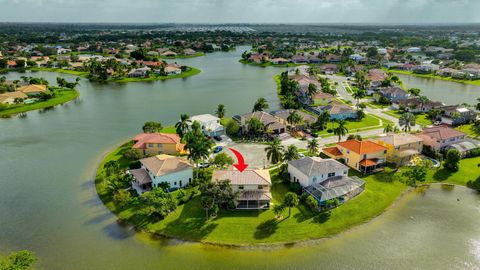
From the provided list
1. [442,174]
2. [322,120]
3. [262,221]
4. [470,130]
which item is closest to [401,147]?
[442,174]

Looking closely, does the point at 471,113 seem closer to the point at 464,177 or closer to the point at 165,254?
the point at 464,177

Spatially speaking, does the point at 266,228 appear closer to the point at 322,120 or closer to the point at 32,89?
the point at 322,120

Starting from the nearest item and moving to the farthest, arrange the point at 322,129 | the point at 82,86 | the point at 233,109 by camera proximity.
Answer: the point at 322,129
the point at 233,109
the point at 82,86

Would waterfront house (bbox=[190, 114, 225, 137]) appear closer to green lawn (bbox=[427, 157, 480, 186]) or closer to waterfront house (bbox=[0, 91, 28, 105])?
green lawn (bbox=[427, 157, 480, 186])

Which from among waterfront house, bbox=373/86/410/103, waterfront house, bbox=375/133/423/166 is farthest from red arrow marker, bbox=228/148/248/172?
waterfront house, bbox=373/86/410/103

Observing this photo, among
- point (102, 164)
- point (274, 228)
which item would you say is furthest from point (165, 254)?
point (102, 164)

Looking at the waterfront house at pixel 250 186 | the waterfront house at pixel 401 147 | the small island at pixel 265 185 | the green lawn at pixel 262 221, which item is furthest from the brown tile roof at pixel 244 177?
the waterfront house at pixel 401 147
